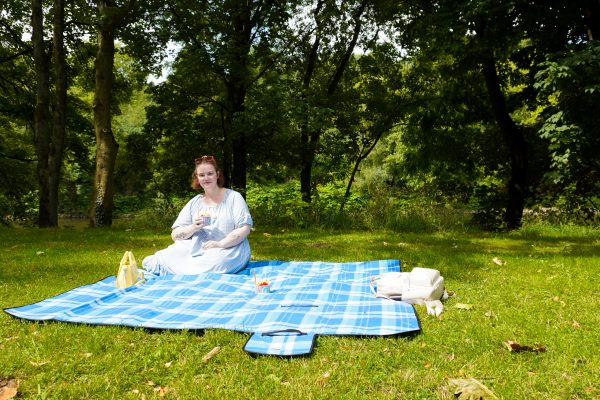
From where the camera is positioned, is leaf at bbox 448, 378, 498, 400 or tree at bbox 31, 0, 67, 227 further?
tree at bbox 31, 0, 67, 227

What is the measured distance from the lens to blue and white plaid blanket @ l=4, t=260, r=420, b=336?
3641mm

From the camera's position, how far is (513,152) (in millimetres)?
13227

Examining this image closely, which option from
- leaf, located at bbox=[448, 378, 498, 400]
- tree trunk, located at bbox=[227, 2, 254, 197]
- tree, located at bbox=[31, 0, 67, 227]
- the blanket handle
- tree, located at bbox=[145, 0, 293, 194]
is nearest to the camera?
leaf, located at bbox=[448, 378, 498, 400]

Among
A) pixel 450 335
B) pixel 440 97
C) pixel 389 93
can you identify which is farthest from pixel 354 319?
pixel 389 93

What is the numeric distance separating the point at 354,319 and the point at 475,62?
1023cm

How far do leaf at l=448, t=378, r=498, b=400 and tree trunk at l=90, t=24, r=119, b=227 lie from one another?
11.5 metres

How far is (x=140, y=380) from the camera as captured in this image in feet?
9.15

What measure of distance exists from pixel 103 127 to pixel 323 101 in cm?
710

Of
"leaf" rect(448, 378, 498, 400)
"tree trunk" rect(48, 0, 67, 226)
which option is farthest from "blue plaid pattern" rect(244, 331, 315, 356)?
"tree trunk" rect(48, 0, 67, 226)

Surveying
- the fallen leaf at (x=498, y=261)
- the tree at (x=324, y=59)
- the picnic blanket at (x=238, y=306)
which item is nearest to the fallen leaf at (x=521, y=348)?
the picnic blanket at (x=238, y=306)

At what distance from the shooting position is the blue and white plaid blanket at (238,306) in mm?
3641

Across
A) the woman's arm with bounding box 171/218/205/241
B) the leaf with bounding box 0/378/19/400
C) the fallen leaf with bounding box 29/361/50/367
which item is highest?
the woman's arm with bounding box 171/218/205/241

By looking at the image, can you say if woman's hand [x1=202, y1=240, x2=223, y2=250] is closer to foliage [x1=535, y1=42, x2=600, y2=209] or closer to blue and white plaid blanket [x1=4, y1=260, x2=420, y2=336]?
blue and white plaid blanket [x1=4, y1=260, x2=420, y2=336]

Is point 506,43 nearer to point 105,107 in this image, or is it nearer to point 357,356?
point 357,356
